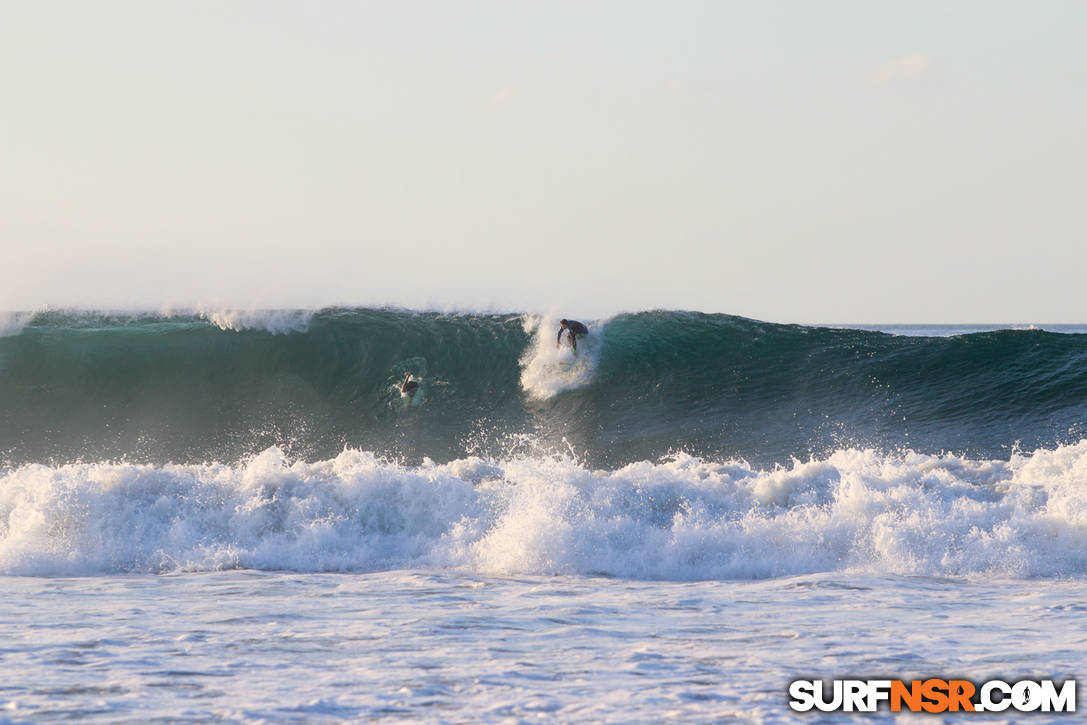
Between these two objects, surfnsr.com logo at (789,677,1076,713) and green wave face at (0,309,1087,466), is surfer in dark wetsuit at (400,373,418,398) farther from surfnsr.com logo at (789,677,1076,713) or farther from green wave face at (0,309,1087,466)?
surfnsr.com logo at (789,677,1076,713)

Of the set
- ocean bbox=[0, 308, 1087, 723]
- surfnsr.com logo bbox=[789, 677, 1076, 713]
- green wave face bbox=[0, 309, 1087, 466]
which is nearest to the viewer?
surfnsr.com logo bbox=[789, 677, 1076, 713]

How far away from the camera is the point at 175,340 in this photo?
16750mm

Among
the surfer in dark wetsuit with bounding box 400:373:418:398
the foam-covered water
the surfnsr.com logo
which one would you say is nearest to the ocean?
the foam-covered water

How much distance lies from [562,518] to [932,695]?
13.8ft

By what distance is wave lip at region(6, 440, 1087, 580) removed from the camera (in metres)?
7.85

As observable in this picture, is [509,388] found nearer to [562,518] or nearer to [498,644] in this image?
[562,518]

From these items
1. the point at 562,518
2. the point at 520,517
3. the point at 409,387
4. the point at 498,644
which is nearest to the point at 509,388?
the point at 409,387

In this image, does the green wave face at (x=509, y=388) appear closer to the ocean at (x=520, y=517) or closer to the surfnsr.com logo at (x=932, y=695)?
the ocean at (x=520, y=517)

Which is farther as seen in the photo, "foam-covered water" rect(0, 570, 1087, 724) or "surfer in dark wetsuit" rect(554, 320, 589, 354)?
"surfer in dark wetsuit" rect(554, 320, 589, 354)

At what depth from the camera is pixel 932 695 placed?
441 centimetres

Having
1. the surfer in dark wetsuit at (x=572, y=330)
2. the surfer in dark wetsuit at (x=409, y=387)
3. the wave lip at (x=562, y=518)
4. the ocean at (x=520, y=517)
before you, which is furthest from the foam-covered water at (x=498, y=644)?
the surfer in dark wetsuit at (x=572, y=330)

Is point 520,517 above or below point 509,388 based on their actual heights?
below

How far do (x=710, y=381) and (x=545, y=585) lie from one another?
834 cm

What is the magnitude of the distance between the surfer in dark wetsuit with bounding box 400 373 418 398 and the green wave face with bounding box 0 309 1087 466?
0.13 metres
